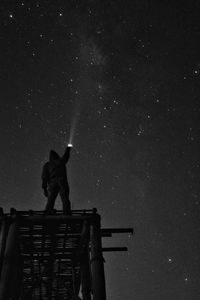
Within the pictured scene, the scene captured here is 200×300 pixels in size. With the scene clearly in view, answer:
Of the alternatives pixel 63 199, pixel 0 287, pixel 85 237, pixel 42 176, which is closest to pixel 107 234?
pixel 85 237

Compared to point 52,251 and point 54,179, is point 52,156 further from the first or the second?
point 52,251

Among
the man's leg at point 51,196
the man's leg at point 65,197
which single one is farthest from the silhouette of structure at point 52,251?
the man's leg at point 51,196

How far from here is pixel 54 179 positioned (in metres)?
9.96

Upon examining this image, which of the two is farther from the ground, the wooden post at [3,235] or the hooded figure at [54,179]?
the hooded figure at [54,179]

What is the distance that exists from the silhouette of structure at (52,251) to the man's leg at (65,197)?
25cm

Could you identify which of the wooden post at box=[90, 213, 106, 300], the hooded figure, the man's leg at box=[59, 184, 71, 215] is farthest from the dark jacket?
the wooden post at box=[90, 213, 106, 300]

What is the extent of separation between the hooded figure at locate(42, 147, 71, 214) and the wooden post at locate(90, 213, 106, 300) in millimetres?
1081

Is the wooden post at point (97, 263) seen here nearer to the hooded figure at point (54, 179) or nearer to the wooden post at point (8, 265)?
the hooded figure at point (54, 179)

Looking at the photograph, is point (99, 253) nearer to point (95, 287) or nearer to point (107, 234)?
point (95, 287)

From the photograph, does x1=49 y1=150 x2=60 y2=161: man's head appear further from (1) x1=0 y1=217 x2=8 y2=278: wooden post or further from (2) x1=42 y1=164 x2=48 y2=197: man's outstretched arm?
(1) x1=0 y1=217 x2=8 y2=278: wooden post

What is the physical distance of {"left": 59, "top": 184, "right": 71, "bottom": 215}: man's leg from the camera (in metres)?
9.13

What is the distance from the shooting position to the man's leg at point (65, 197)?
9133 millimetres

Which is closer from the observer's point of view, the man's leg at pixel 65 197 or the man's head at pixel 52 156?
the man's leg at pixel 65 197

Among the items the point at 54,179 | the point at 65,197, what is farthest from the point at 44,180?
the point at 65,197
